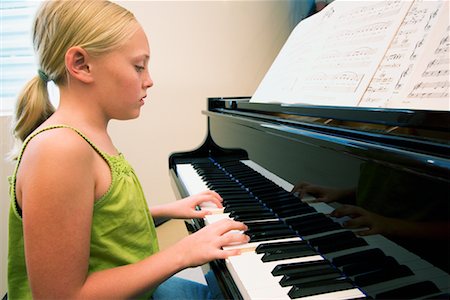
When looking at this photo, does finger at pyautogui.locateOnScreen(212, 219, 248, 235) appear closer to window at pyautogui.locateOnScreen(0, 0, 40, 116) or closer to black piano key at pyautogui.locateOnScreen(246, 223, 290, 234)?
black piano key at pyautogui.locateOnScreen(246, 223, 290, 234)

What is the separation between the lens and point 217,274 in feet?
2.92

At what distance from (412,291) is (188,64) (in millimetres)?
2655

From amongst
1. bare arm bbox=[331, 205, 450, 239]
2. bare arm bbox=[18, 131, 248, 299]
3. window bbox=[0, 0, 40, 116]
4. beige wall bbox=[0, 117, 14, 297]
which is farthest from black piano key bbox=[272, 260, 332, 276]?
window bbox=[0, 0, 40, 116]

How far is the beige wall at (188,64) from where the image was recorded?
297 cm

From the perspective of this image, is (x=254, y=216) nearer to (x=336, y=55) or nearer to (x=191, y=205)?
(x=191, y=205)

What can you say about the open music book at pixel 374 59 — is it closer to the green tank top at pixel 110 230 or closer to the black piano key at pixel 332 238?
the black piano key at pixel 332 238

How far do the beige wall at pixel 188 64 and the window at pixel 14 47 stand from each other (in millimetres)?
738

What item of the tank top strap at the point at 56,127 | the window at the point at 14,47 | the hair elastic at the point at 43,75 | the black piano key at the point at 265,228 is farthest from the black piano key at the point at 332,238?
the window at the point at 14,47

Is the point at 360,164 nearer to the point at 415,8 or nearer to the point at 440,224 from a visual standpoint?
the point at 440,224

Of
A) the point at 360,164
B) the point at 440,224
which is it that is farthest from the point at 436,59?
the point at 440,224

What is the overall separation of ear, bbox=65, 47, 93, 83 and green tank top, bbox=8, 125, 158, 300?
0.47 feet

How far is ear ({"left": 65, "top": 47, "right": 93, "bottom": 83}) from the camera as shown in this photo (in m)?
0.84

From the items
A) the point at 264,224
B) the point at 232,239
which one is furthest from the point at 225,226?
the point at 264,224

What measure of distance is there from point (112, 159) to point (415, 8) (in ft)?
2.86
